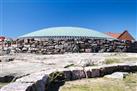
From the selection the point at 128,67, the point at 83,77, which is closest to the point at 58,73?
the point at 83,77

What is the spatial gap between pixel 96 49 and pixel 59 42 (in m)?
1.84

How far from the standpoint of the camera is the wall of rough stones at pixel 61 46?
13.2 metres

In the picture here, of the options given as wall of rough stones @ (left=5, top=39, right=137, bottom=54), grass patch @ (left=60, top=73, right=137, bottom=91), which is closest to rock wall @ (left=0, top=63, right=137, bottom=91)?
grass patch @ (left=60, top=73, right=137, bottom=91)

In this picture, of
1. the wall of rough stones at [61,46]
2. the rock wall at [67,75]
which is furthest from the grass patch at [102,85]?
the wall of rough stones at [61,46]

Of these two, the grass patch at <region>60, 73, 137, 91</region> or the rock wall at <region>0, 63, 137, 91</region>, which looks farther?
the grass patch at <region>60, 73, 137, 91</region>

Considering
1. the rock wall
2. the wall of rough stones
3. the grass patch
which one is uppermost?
the wall of rough stones

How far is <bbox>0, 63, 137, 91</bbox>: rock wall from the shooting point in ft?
14.5

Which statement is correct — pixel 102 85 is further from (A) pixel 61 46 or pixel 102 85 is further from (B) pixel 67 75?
(A) pixel 61 46

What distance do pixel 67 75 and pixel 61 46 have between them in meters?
6.86

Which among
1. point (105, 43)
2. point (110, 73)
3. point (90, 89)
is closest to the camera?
point (90, 89)

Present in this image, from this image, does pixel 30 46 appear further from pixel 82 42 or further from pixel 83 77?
pixel 83 77

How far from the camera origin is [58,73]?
6.53 m

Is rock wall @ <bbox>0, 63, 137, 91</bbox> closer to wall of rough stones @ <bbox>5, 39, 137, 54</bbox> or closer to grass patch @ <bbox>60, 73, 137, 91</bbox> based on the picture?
grass patch @ <bbox>60, 73, 137, 91</bbox>

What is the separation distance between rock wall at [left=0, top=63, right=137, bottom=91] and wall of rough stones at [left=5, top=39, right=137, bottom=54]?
5.78m
